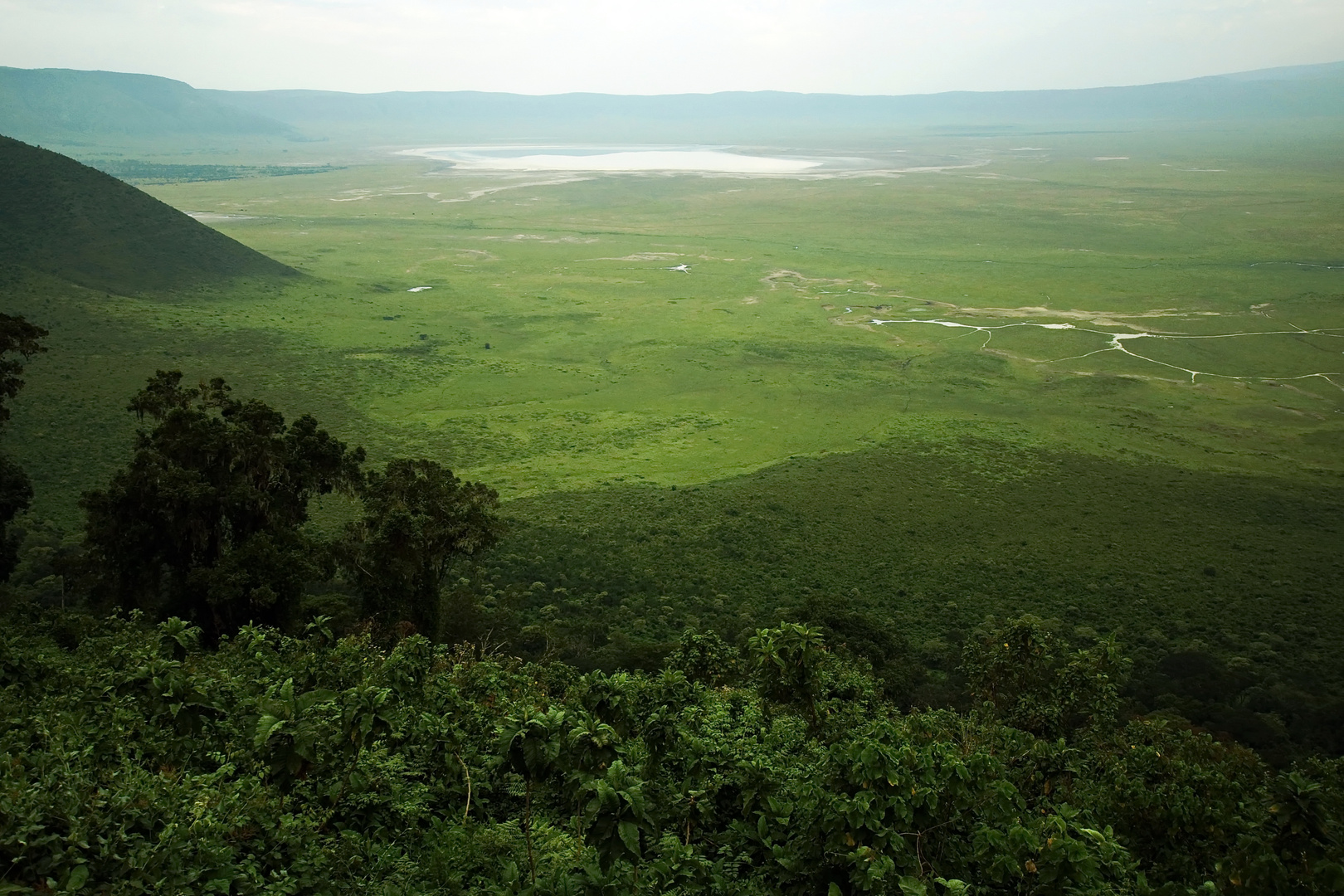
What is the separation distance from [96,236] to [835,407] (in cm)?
5372

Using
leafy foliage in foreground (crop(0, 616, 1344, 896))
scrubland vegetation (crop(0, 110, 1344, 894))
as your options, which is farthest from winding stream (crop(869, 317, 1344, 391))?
leafy foliage in foreground (crop(0, 616, 1344, 896))

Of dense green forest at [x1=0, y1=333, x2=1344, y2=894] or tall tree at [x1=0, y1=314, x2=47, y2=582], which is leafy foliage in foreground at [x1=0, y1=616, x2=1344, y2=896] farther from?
tall tree at [x1=0, y1=314, x2=47, y2=582]

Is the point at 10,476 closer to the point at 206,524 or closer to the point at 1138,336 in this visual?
the point at 206,524

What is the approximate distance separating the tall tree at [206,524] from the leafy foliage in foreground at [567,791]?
437cm

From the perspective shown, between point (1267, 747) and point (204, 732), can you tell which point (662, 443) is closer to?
point (1267, 747)

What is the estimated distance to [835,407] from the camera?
4803cm

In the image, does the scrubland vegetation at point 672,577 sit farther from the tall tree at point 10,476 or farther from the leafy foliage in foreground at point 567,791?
the tall tree at point 10,476

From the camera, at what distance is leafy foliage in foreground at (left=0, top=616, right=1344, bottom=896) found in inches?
341

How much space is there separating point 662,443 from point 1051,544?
58.6ft

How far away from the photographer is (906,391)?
165 feet

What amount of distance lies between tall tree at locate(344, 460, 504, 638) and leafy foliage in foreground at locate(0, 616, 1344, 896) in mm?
5704

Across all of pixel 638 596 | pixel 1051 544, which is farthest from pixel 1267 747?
pixel 638 596

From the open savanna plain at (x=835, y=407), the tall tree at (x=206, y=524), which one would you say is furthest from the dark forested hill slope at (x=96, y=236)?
the tall tree at (x=206, y=524)

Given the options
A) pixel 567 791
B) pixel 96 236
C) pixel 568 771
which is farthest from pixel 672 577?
pixel 96 236
